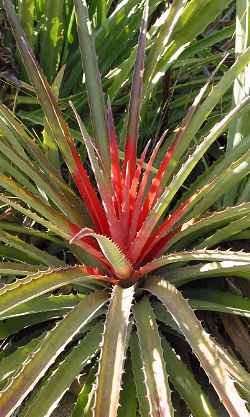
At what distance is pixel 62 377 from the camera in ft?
4.32

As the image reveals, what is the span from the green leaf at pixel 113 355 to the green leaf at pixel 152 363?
0.06 meters

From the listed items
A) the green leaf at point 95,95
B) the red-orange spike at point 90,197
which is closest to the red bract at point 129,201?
the red-orange spike at point 90,197

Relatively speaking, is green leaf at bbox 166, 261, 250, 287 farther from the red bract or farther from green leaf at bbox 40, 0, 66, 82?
green leaf at bbox 40, 0, 66, 82

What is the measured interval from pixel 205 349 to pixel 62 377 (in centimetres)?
33

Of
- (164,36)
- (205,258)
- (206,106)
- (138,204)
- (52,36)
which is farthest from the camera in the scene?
(52,36)

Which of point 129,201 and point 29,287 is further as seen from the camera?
point 129,201

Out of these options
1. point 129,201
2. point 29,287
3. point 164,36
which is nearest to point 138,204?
point 129,201

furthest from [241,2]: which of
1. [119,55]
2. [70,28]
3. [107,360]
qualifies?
[107,360]

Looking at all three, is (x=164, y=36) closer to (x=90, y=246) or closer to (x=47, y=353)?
(x=90, y=246)

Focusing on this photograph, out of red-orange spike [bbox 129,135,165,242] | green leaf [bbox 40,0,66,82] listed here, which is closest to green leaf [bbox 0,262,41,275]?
red-orange spike [bbox 129,135,165,242]

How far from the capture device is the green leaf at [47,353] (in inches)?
44.7

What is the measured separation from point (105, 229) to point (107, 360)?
379 mm

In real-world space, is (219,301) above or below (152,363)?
above

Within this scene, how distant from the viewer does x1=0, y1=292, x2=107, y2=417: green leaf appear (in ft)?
3.72
